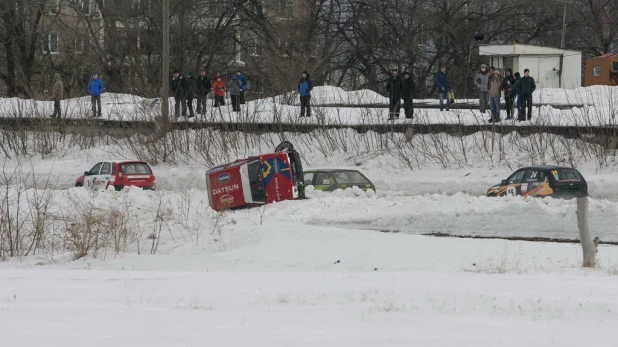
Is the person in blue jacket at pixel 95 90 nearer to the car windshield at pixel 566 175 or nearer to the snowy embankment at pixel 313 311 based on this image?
the car windshield at pixel 566 175

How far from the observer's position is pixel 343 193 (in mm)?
28141

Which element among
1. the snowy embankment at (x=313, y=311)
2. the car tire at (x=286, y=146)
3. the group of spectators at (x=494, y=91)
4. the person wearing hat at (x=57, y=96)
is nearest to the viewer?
the snowy embankment at (x=313, y=311)

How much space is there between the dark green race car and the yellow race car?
4176 mm

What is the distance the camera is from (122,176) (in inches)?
1362

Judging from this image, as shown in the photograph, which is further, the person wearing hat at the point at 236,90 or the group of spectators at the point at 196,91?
the person wearing hat at the point at 236,90

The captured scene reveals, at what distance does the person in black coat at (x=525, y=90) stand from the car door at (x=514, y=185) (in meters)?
8.33

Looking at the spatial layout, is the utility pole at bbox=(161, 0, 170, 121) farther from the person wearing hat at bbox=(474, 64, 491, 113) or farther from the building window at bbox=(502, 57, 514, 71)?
the building window at bbox=(502, 57, 514, 71)

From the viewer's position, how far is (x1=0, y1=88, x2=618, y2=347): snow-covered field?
9.77m

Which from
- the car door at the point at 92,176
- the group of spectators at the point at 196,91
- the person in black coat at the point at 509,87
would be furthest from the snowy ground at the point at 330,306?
the group of spectators at the point at 196,91

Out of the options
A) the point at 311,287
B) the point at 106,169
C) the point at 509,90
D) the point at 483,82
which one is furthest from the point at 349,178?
the point at 311,287

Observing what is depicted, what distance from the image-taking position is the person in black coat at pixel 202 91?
4171cm

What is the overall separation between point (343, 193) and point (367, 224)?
351cm

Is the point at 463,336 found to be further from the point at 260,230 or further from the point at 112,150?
the point at 112,150

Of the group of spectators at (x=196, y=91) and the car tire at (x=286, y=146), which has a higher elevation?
the group of spectators at (x=196, y=91)
